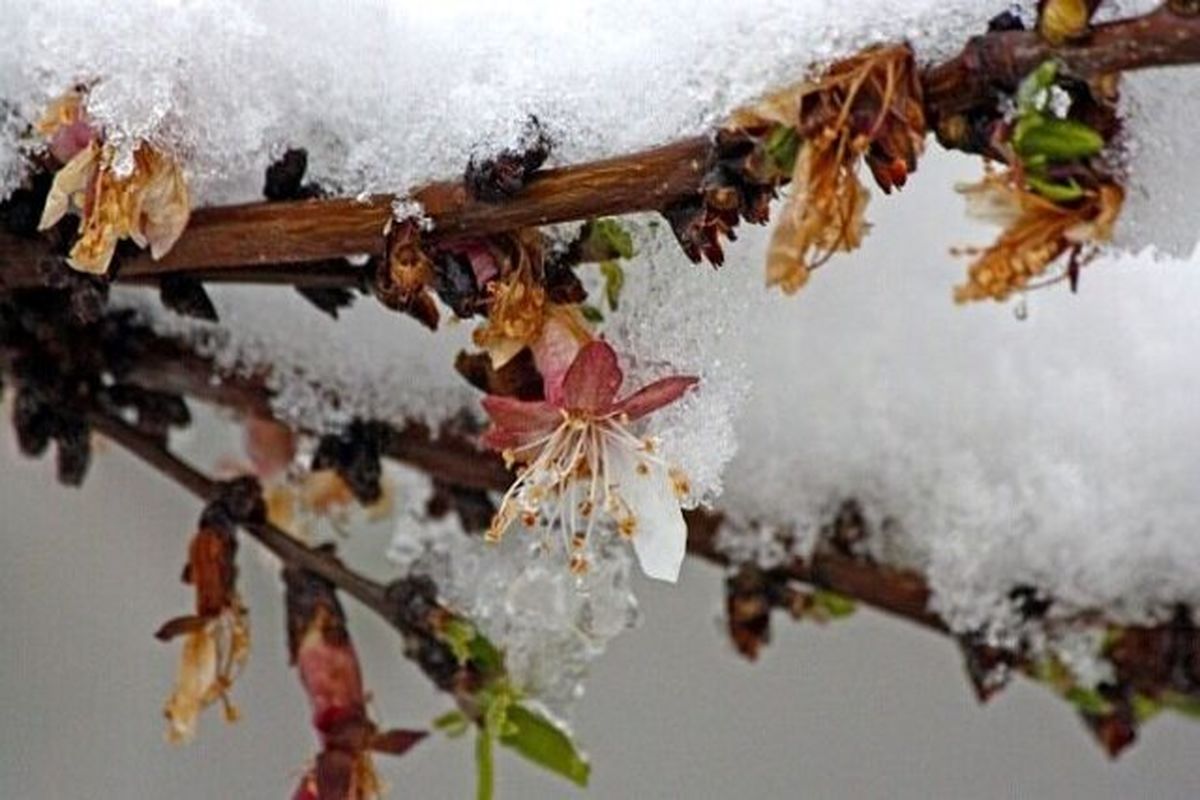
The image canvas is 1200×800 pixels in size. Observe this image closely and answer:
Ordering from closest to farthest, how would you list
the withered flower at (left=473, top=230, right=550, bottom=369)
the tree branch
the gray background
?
the tree branch < the withered flower at (left=473, top=230, right=550, bottom=369) < the gray background

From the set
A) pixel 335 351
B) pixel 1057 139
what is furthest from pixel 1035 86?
pixel 335 351

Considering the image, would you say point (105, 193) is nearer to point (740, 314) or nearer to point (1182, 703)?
point (740, 314)

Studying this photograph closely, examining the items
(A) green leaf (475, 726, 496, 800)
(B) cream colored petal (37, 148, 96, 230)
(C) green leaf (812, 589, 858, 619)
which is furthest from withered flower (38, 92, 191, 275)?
(C) green leaf (812, 589, 858, 619)

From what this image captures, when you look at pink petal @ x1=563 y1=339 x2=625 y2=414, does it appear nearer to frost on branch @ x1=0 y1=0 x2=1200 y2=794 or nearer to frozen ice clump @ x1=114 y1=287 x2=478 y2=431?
frost on branch @ x1=0 y1=0 x2=1200 y2=794

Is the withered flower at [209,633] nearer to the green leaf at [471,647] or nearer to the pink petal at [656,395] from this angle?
the green leaf at [471,647]

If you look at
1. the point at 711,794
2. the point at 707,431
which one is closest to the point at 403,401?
the point at 707,431

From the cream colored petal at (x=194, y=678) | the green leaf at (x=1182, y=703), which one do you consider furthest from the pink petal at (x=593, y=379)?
the green leaf at (x=1182, y=703)
